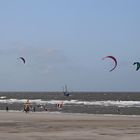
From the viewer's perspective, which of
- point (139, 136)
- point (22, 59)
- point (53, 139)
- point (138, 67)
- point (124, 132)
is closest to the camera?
point (53, 139)

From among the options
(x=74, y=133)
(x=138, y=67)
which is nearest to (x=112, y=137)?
(x=74, y=133)

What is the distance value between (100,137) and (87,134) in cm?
139

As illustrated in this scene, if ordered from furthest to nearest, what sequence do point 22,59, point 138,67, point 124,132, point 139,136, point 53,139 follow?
point 22,59 → point 138,67 → point 124,132 → point 139,136 → point 53,139

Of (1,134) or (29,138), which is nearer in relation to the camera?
(29,138)

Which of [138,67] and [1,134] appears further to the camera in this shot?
[138,67]

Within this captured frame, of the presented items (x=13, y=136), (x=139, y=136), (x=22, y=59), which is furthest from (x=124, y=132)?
(x=22, y=59)

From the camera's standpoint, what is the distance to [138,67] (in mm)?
39875

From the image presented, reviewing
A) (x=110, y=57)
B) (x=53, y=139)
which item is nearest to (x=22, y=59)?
(x=110, y=57)

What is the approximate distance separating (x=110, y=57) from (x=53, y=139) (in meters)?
20.2

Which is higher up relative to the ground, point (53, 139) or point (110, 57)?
point (110, 57)

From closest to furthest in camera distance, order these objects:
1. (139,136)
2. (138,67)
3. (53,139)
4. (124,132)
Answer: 1. (53,139)
2. (139,136)
3. (124,132)
4. (138,67)

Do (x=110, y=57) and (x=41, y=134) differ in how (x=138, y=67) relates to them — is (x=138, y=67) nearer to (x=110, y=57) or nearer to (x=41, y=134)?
(x=110, y=57)

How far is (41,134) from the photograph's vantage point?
23312 millimetres

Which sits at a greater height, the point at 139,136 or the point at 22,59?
the point at 22,59
